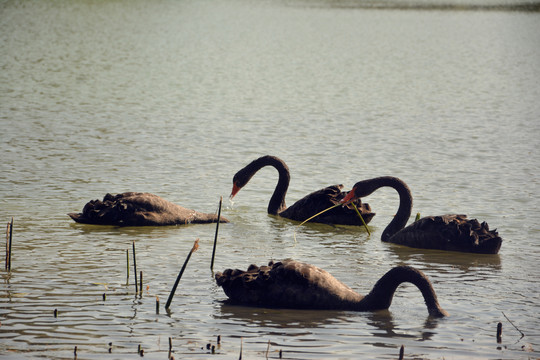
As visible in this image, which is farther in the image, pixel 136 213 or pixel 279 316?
pixel 136 213

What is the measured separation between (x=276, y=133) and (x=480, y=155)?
4.19 meters

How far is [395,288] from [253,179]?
23.3 ft

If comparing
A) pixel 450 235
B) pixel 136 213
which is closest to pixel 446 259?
pixel 450 235

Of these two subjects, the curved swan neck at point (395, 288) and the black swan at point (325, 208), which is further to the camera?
the black swan at point (325, 208)

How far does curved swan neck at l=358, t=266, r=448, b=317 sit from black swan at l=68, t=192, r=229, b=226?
383cm

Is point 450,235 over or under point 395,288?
over

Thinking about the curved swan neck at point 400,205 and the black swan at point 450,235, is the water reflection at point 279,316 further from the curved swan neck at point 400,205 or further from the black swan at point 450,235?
the curved swan neck at point 400,205

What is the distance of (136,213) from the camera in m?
10.9

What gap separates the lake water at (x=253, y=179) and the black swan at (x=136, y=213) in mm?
150

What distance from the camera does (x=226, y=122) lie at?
1972 centimetres

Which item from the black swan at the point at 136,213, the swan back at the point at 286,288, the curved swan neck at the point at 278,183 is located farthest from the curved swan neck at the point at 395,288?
the curved swan neck at the point at 278,183

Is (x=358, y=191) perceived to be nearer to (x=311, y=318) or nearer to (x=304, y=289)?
(x=304, y=289)

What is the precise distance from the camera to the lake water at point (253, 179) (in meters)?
7.16

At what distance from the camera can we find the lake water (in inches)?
282
